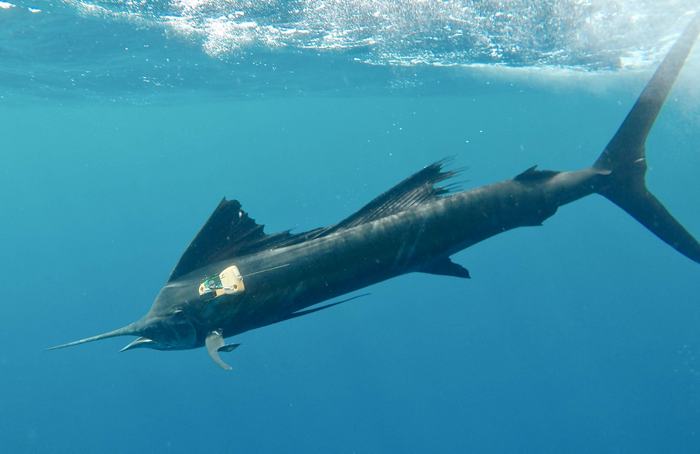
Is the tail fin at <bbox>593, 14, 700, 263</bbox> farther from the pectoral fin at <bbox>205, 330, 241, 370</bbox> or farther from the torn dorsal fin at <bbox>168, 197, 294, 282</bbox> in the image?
the pectoral fin at <bbox>205, 330, 241, 370</bbox>

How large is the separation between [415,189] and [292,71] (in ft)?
56.7

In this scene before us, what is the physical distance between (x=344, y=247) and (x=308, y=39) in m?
12.4

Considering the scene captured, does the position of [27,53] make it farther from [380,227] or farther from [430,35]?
[380,227]

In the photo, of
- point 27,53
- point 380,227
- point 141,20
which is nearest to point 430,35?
point 141,20

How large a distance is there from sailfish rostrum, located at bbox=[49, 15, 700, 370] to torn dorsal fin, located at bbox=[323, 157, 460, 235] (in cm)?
1

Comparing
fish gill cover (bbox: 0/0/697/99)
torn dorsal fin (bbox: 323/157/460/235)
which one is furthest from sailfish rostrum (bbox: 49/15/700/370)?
fish gill cover (bbox: 0/0/697/99)

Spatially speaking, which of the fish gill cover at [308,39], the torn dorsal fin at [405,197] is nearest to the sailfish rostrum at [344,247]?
the torn dorsal fin at [405,197]

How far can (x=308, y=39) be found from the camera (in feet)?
46.2

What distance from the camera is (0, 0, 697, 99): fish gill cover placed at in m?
11.1

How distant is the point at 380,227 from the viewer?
3838 millimetres

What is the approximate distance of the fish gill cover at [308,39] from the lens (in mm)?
11148

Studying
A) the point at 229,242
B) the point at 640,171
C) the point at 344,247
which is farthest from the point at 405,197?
the point at 640,171

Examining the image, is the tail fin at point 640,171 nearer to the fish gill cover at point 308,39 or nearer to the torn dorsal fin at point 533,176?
the torn dorsal fin at point 533,176

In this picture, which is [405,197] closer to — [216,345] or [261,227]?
[261,227]
